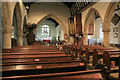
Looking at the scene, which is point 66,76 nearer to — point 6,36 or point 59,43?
point 6,36

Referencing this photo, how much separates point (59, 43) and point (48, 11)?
5017 millimetres

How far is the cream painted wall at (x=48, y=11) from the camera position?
15.5 metres

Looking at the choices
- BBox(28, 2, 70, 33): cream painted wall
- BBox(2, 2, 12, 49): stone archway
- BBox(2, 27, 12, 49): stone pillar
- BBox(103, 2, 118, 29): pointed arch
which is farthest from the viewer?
BBox(28, 2, 70, 33): cream painted wall

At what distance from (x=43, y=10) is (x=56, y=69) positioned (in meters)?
14.8

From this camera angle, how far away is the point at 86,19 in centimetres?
1228

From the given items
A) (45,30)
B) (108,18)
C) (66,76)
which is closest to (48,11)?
(45,30)

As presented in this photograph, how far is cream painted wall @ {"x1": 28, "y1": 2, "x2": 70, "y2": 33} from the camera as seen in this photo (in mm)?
15531

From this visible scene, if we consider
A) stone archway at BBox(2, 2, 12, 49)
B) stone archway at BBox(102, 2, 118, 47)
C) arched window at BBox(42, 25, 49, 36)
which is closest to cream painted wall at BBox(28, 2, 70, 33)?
stone archway at BBox(102, 2, 118, 47)

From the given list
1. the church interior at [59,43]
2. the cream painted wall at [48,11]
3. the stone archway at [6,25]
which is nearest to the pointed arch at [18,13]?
the church interior at [59,43]

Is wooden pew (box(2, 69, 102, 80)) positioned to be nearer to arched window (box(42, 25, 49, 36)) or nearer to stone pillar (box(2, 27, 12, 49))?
stone pillar (box(2, 27, 12, 49))

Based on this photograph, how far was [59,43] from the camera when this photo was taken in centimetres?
1467

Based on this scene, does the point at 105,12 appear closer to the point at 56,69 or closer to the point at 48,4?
the point at 56,69

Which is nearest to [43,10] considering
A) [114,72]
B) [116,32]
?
[116,32]

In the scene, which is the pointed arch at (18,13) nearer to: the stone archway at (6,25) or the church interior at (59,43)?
the church interior at (59,43)
